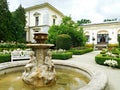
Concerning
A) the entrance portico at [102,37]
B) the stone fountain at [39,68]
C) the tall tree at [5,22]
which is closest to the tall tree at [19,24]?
the tall tree at [5,22]

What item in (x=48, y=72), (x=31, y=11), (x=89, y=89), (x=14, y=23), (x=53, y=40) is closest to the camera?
(x=89, y=89)

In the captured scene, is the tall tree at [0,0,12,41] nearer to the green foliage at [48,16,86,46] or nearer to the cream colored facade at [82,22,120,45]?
the green foliage at [48,16,86,46]

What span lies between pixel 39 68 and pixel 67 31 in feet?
54.9

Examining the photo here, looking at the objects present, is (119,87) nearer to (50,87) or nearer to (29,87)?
(50,87)

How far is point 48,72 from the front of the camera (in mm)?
5348

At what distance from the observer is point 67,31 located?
21766 millimetres

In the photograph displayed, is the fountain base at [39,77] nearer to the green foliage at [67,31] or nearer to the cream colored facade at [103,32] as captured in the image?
the green foliage at [67,31]

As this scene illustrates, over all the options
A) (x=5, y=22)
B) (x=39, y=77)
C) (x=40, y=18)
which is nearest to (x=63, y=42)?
(x=5, y=22)

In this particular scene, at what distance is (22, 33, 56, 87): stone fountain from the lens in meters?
5.12

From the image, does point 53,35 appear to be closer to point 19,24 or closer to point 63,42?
point 63,42

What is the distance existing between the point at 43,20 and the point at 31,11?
13.4 ft

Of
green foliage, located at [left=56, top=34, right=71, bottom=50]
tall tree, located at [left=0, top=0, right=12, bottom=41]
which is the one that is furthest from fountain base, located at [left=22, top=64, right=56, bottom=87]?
tall tree, located at [left=0, top=0, right=12, bottom=41]

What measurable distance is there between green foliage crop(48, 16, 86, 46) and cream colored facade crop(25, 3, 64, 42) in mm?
7490

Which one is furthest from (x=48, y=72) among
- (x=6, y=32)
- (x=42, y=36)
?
(x=6, y=32)
